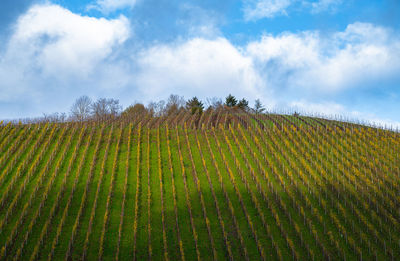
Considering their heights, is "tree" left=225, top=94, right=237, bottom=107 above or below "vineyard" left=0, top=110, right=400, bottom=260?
above

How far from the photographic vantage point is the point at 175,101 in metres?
59.1

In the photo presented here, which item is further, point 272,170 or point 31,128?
point 31,128

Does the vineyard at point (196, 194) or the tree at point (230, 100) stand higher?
the tree at point (230, 100)

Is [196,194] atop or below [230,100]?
below

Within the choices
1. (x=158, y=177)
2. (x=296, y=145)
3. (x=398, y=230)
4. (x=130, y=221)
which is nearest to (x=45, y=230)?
(x=130, y=221)

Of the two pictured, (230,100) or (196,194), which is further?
(230,100)

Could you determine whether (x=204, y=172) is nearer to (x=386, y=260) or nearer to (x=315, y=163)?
(x=315, y=163)

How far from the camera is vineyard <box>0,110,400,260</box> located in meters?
13.6

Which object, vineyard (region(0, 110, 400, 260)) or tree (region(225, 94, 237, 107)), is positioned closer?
vineyard (region(0, 110, 400, 260))

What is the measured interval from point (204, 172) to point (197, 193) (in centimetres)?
305

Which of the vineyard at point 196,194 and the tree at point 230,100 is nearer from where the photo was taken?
the vineyard at point 196,194

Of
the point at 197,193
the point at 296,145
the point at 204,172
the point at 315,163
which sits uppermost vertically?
the point at 296,145

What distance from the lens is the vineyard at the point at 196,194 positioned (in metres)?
13.6

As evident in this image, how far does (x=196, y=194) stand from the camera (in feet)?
58.4
